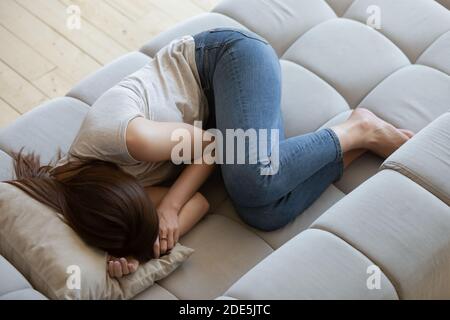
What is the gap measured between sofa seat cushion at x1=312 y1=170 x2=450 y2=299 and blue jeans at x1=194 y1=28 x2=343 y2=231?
0.19 meters

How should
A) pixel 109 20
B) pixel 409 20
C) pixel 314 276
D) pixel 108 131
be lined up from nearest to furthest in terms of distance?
pixel 314 276 < pixel 108 131 < pixel 409 20 < pixel 109 20

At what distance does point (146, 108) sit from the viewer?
149 centimetres

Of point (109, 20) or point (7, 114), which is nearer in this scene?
point (7, 114)

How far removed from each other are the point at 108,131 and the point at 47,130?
1.10 feet

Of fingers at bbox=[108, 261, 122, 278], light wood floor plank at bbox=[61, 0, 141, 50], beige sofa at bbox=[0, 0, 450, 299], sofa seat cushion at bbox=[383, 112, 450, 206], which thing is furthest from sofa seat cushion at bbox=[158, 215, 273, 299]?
light wood floor plank at bbox=[61, 0, 141, 50]

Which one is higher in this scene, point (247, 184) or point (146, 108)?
point (146, 108)

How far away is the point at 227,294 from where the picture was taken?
121 cm

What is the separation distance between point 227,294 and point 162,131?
15.7 inches

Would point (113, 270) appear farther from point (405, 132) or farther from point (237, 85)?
point (405, 132)

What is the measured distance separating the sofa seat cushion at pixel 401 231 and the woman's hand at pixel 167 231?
1.06 ft

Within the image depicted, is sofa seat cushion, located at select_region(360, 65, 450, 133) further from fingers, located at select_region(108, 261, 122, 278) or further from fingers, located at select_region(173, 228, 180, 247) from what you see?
fingers, located at select_region(108, 261, 122, 278)

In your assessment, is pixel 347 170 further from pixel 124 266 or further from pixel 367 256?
pixel 124 266

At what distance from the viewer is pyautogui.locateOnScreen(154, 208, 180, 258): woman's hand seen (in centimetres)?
140

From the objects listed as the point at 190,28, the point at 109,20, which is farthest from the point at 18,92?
the point at 190,28
